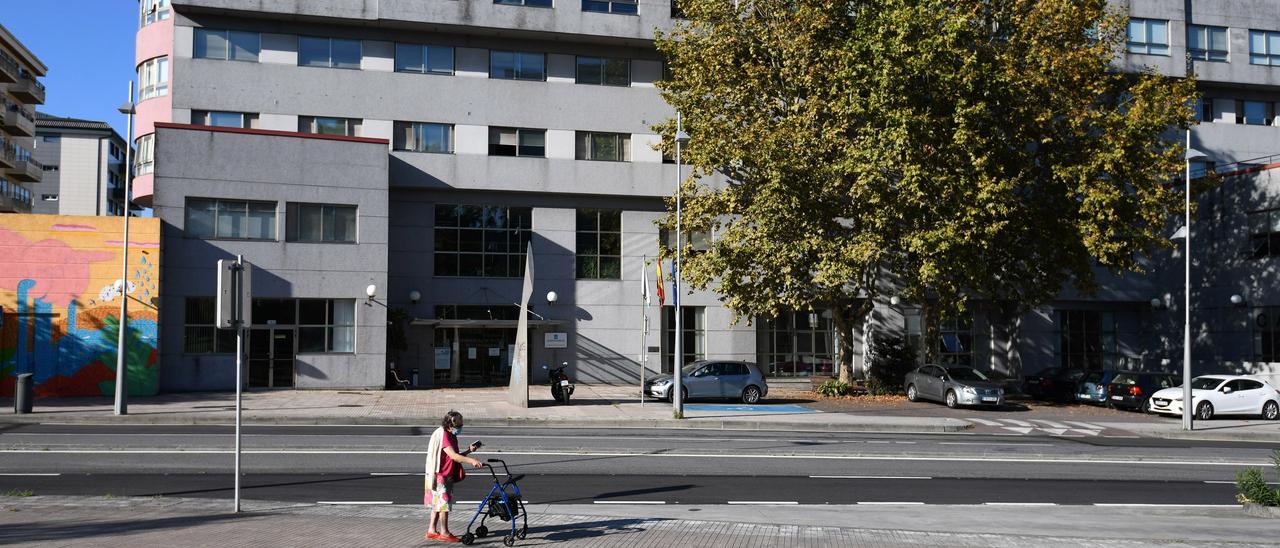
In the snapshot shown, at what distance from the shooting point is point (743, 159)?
31.4 metres

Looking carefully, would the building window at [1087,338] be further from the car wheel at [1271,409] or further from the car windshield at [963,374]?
the car windshield at [963,374]

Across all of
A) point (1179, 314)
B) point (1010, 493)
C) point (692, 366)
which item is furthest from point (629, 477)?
point (1179, 314)

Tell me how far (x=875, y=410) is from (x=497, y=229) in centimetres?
1600

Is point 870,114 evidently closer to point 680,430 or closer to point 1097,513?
point 680,430

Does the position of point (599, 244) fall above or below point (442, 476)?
above

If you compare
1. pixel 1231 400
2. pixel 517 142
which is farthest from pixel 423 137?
pixel 1231 400

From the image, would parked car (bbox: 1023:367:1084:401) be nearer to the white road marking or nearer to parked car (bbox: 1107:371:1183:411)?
parked car (bbox: 1107:371:1183:411)

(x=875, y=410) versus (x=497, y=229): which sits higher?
(x=497, y=229)

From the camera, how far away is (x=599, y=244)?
37.8 meters

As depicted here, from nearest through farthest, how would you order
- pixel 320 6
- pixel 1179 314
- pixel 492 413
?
pixel 492 413
pixel 320 6
pixel 1179 314

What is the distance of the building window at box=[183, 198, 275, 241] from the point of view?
31.0 m

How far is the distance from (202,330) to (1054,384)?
3072 centimetres

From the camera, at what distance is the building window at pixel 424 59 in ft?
118

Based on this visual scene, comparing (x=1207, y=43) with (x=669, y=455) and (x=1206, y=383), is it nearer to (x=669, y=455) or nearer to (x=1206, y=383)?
(x=1206, y=383)
